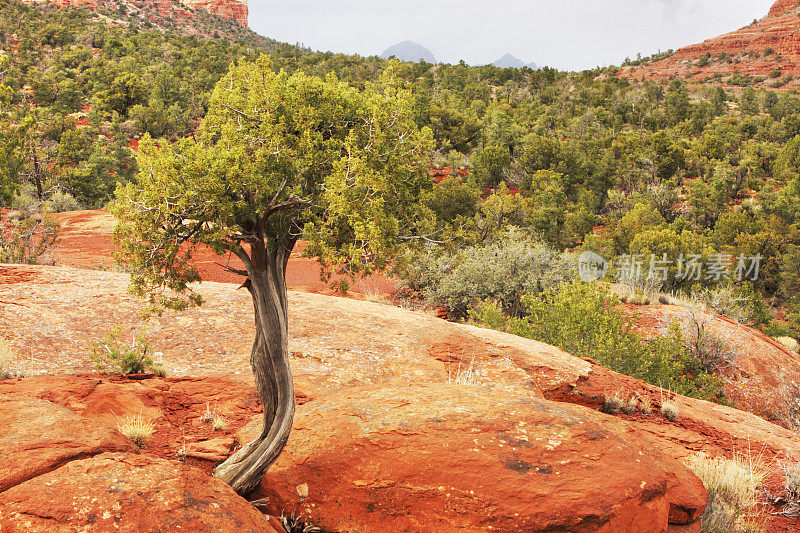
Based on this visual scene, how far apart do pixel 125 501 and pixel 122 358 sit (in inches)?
188

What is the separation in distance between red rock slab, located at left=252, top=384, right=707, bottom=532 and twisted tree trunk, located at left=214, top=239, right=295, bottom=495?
0.39 meters

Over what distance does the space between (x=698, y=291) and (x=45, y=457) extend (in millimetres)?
24084

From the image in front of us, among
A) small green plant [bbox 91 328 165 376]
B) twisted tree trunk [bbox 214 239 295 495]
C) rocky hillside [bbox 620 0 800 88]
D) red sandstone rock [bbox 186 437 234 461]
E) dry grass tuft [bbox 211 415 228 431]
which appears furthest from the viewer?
rocky hillside [bbox 620 0 800 88]

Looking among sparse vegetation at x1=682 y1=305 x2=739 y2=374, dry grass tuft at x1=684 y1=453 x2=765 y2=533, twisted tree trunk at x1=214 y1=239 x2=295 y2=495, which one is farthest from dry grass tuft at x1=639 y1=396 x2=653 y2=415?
twisted tree trunk at x1=214 y1=239 x2=295 y2=495

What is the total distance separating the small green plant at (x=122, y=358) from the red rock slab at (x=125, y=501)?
12.8 feet

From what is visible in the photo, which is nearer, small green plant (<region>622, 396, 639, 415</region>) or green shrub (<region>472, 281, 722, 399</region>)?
small green plant (<region>622, 396, 639, 415</region>)

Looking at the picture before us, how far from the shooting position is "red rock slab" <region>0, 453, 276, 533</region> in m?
3.81

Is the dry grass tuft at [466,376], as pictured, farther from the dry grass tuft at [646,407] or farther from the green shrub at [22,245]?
the green shrub at [22,245]

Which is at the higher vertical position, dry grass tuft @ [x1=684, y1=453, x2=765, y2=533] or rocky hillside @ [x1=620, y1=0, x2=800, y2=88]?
rocky hillside @ [x1=620, y1=0, x2=800, y2=88]

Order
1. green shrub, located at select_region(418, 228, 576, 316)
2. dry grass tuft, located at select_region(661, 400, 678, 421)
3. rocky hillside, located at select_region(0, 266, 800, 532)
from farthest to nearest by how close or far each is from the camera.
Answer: green shrub, located at select_region(418, 228, 576, 316) → dry grass tuft, located at select_region(661, 400, 678, 421) → rocky hillside, located at select_region(0, 266, 800, 532)

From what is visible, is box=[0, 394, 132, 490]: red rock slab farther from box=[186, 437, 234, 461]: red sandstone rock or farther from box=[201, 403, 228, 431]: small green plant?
box=[201, 403, 228, 431]: small green plant

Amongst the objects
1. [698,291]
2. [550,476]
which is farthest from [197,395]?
[698,291]

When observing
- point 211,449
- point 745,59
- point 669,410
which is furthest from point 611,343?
point 745,59

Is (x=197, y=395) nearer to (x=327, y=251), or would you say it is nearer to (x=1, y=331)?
(x=1, y=331)
